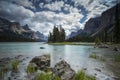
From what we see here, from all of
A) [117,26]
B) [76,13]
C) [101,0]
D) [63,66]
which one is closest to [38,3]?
[76,13]

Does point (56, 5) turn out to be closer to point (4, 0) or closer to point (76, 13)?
point (76, 13)

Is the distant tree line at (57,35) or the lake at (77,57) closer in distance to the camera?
the lake at (77,57)

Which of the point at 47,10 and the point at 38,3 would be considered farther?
the point at 47,10

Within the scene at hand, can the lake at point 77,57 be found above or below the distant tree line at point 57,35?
below

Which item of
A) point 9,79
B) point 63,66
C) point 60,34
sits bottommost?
point 9,79

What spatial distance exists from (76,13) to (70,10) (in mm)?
882

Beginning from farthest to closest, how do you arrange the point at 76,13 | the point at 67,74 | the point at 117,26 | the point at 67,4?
the point at 117,26
the point at 76,13
the point at 67,4
the point at 67,74

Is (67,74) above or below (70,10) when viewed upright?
below

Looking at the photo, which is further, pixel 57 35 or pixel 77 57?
pixel 57 35

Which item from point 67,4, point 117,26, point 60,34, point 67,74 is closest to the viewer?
point 67,74

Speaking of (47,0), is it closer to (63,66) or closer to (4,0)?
(4,0)

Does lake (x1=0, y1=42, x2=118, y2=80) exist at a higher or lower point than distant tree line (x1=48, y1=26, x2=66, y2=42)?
lower

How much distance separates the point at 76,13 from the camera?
639 inches

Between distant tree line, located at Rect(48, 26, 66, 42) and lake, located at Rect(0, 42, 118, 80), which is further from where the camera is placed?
distant tree line, located at Rect(48, 26, 66, 42)
